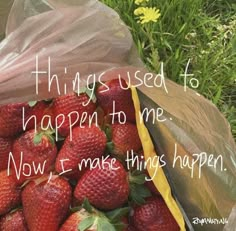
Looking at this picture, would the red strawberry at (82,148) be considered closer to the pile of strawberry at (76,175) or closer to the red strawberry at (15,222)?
the pile of strawberry at (76,175)

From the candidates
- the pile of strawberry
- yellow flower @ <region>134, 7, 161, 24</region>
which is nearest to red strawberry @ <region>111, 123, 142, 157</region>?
the pile of strawberry

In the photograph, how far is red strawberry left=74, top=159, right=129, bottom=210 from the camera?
1.01m

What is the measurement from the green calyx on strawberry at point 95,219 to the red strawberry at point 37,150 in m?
0.10

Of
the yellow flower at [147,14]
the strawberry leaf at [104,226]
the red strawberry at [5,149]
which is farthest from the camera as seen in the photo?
the yellow flower at [147,14]

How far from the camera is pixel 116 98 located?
106 centimetres

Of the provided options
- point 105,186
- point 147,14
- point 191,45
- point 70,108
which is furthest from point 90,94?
point 191,45

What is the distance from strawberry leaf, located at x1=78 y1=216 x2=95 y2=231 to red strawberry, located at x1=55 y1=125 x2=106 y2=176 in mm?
93

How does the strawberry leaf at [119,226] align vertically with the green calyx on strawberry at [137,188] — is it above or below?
below

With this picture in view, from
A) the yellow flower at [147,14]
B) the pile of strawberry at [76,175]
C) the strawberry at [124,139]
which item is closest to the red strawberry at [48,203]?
the pile of strawberry at [76,175]

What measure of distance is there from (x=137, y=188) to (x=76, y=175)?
100mm

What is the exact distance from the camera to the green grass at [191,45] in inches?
57.1

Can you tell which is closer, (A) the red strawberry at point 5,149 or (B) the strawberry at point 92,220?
(B) the strawberry at point 92,220

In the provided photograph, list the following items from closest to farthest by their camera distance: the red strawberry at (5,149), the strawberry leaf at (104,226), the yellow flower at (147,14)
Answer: the strawberry leaf at (104,226), the red strawberry at (5,149), the yellow flower at (147,14)

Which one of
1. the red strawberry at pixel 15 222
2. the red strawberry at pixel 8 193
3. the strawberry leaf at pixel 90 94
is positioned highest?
the strawberry leaf at pixel 90 94
